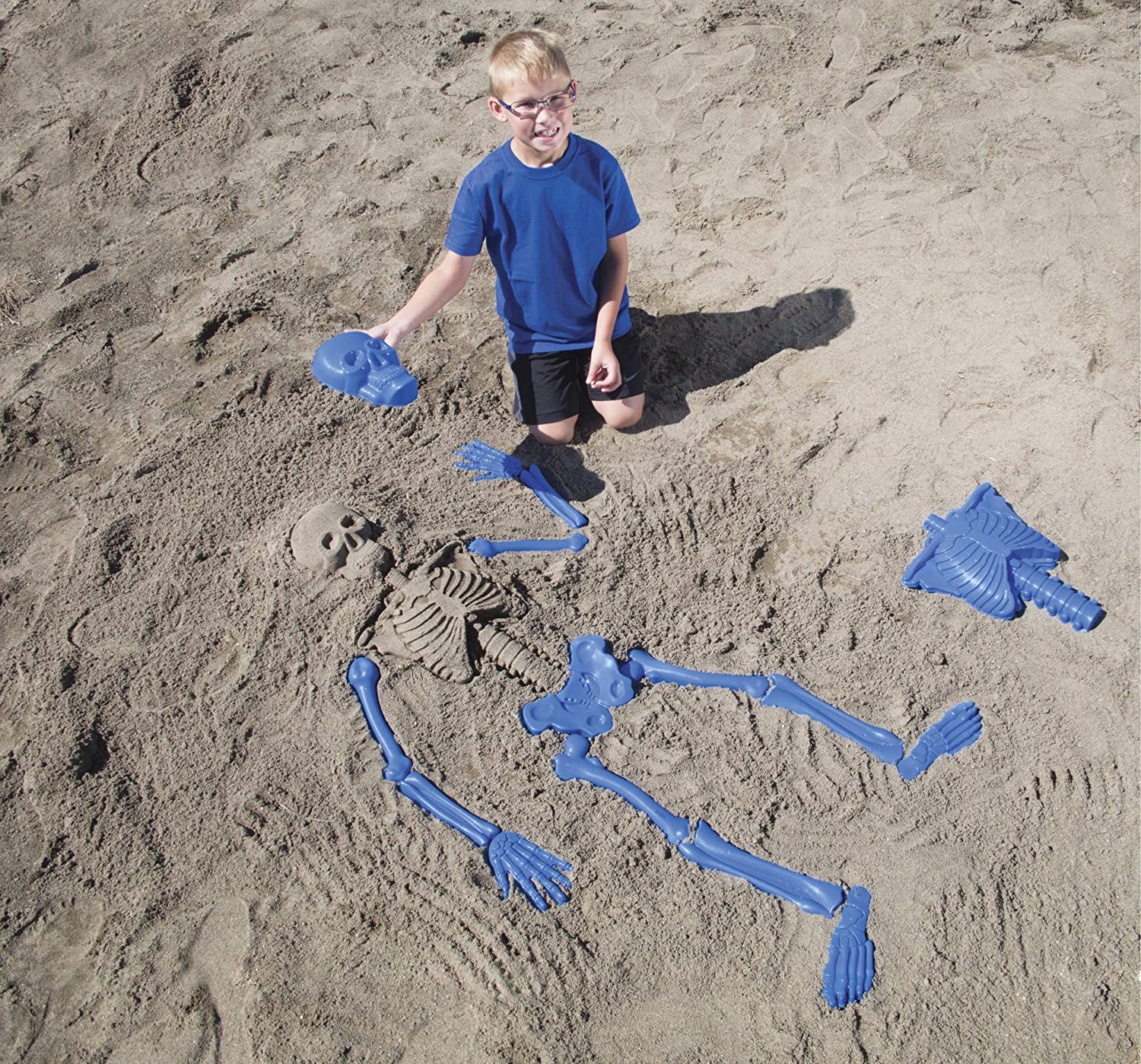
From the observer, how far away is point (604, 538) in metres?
3.22

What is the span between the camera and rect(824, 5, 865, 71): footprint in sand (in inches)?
196

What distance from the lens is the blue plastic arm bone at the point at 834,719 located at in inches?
106

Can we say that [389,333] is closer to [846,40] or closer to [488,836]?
[488,836]

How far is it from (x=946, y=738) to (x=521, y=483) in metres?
1.64

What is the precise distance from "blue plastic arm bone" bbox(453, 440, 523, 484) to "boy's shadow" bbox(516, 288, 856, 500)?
0.10m

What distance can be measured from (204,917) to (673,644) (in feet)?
5.03

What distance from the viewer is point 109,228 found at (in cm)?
445

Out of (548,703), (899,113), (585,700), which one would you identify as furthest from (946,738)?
(899,113)

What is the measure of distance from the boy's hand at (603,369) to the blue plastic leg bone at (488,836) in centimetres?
134

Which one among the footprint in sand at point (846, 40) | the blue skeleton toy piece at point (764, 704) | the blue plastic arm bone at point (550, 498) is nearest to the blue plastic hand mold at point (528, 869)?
the blue skeleton toy piece at point (764, 704)

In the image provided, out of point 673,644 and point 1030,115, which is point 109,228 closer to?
point 673,644

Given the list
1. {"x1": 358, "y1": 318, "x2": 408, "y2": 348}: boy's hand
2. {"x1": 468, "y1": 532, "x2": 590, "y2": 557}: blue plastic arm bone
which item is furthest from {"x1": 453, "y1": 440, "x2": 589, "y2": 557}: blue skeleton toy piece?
{"x1": 358, "y1": 318, "x2": 408, "y2": 348}: boy's hand

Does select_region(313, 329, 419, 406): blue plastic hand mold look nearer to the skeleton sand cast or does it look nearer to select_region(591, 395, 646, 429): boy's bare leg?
the skeleton sand cast

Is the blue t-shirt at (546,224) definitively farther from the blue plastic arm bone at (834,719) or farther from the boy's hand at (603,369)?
the blue plastic arm bone at (834,719)
